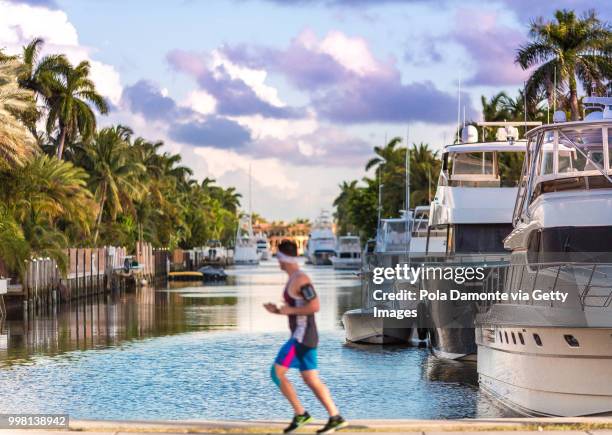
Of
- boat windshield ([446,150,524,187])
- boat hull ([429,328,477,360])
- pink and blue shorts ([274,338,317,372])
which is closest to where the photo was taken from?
pink and blue shorts ([274,338,317,372])

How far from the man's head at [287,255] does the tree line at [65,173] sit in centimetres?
3922

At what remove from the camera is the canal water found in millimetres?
25625

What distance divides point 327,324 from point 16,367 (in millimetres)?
21013

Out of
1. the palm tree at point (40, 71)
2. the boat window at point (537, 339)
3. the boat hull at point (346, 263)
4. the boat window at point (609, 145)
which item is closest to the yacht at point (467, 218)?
the boat window at point (609, 145)

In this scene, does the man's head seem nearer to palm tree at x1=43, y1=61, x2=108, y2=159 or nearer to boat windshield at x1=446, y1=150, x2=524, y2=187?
boat windshield at x1=446, y1=150, x2=524, y2=187

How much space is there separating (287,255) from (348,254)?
462 feet

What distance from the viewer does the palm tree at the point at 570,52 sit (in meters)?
52.1

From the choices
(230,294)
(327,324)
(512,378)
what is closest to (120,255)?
(230,294)

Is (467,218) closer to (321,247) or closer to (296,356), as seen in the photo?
(296,356)

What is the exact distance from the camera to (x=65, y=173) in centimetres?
7156

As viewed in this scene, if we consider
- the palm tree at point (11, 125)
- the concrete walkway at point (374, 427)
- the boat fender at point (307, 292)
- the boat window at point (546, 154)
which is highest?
the palm tree at point (11, 125)

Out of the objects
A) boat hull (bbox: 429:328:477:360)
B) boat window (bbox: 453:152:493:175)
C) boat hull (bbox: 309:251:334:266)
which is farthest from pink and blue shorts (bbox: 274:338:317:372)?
boat hull (bbox: 309:251:334:266)

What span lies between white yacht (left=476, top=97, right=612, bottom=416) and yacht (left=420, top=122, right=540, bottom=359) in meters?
6.07

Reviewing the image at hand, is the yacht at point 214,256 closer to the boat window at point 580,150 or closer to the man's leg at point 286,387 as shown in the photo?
the boat window at point 580,150
